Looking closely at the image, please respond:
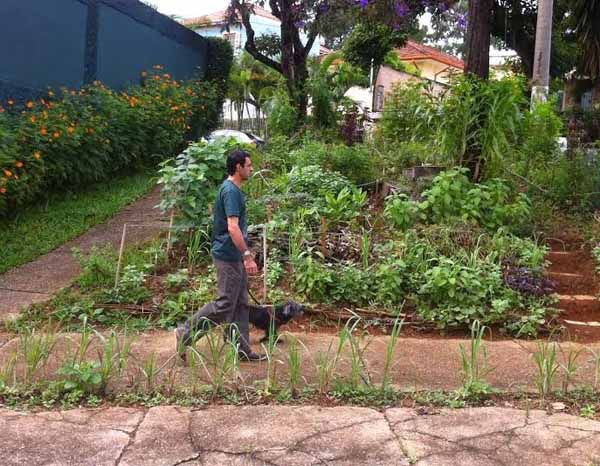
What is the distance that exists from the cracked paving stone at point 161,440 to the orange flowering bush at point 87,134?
4.56 meters

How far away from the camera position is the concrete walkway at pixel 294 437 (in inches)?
137

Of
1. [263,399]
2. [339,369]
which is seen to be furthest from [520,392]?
[263,399]

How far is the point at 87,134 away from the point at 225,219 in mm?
5848

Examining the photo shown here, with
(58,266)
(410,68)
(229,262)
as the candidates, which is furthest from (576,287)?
(410,68)

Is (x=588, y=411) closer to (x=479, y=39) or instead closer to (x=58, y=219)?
(x=479, y=39)

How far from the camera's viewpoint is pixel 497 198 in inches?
302

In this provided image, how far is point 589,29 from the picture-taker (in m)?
16.1

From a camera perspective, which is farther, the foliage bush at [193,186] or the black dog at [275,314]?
the foliage bush at [193,186]

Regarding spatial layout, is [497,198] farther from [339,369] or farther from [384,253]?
[339,369]

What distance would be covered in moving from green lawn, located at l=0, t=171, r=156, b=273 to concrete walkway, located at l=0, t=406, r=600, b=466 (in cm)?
394

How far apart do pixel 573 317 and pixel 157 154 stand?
8.51 m

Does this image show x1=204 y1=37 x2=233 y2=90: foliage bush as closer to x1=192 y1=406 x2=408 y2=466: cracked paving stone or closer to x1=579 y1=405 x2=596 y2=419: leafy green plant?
x1=192 y1=406 x2=408 y2=466: cracked paving stone

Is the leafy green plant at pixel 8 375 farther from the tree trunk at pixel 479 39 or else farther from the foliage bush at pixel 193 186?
the tree trunk at pixel 479 39

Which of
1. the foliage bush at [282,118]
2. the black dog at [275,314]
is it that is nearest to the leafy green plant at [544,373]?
the black dog at [275,314]
